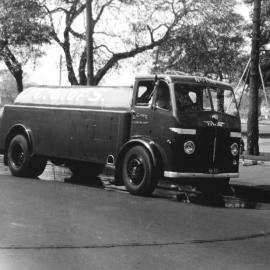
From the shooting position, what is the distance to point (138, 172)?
33.8 feet

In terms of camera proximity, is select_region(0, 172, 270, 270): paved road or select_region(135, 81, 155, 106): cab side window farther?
select_region(135, 81, 155, 106): cab side window

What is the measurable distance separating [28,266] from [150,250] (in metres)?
1.40

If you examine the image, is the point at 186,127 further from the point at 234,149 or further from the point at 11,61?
the point at 11,61

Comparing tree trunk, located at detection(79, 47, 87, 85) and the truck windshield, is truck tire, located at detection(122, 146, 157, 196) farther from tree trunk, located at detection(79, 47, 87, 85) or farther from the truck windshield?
tree trunk, located at detection(79, 47, 87, 85)

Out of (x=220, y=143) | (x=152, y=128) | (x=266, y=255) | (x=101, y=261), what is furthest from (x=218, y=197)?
(x=101, y=261)

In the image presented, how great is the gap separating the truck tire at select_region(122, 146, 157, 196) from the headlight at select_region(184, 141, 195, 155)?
664 millimetres

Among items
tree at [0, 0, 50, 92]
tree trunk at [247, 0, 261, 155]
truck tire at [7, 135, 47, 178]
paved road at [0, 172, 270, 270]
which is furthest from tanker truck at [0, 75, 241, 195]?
tree at [0, 0, 50, 92]

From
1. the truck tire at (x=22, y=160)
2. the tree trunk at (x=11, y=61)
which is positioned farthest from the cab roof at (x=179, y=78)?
the tree trunk at (x=11, y=61)

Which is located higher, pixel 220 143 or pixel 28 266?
pixel 220 143

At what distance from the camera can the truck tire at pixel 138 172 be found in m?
9.98

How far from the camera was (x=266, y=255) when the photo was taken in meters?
6.09

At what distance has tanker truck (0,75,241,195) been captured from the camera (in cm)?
997

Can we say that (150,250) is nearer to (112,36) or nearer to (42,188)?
(42,188)

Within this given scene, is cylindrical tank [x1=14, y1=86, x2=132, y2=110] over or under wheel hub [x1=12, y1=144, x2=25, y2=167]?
over
